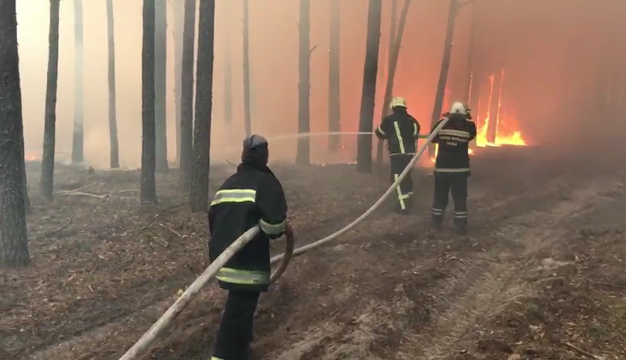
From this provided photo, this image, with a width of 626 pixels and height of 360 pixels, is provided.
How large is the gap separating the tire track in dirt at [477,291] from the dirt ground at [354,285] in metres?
0.02

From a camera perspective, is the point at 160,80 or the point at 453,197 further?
the point at 160,80

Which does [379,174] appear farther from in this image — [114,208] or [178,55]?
[178,55]

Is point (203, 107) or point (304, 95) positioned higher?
point (304, 95)

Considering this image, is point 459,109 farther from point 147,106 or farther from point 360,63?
point 360,63

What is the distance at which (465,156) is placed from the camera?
352 inches

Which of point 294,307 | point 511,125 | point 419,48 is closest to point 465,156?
point 294,307

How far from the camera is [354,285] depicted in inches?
246

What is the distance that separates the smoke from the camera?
29.1 meters

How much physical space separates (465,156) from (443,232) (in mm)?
1383

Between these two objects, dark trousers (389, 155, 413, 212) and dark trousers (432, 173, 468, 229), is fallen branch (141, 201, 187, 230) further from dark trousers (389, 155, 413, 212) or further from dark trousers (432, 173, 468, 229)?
dark trousers (432, 173, 468, 229)

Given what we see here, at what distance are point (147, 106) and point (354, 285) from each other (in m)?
5.86

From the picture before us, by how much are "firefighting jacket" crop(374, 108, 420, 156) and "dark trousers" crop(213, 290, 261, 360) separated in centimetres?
615

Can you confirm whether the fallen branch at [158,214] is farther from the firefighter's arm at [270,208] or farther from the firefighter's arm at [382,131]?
the firefighter's arm at [270,208]

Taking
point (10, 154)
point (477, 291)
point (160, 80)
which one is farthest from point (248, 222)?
point (160, 80)
